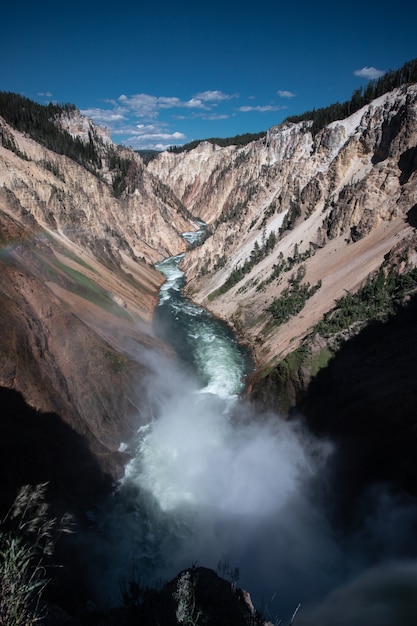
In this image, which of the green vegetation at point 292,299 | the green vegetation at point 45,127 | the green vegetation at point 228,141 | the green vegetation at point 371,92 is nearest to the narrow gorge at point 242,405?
the green vegetation at point 292,299

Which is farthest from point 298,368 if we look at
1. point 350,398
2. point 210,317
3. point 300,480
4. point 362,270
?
point 210,317

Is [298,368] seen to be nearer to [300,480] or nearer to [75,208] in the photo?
[300,480]

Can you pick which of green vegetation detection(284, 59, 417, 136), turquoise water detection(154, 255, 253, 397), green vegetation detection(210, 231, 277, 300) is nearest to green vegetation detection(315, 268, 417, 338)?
turquoise water detection(154, 255, 253, 397)

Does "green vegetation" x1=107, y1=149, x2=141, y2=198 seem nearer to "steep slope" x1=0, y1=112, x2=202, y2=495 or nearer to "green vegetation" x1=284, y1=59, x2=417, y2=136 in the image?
"steep slope" x1=0, y1=112, x2=202, y2=495

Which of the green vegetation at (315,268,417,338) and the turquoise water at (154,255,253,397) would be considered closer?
the green vegetation at (315,268,417,338)

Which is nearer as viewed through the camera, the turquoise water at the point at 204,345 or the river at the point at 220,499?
the river at the point at 220,499

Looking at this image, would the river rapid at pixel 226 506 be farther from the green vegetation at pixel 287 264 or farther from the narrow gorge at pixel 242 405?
the green vegetation at pixel 287 264

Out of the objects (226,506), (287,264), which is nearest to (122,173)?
(287,264)
